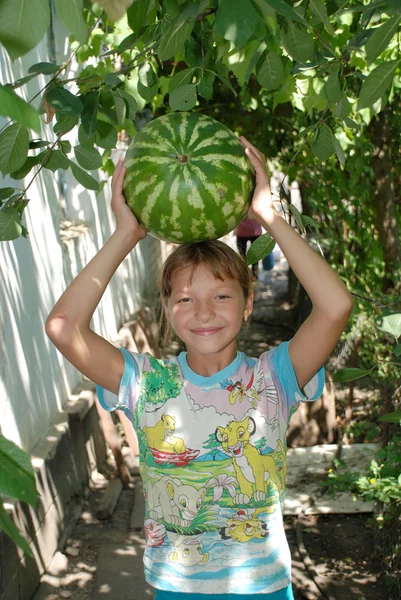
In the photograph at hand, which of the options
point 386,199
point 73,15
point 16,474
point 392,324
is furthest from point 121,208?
point 386,199

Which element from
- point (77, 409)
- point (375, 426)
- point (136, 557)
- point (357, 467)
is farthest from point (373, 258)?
point (136, 557)

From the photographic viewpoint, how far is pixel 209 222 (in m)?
1.95

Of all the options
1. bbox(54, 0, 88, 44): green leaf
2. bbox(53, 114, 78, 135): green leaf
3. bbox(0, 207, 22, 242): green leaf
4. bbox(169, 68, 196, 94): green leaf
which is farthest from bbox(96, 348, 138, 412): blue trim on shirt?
bbox(54, 0, 88, 44): green leaf

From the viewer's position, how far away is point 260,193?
2.11 meters

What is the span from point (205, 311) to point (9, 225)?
2.20ft

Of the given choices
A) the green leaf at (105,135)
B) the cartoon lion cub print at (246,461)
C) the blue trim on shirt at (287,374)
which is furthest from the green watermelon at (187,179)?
the cartoon lion cub print at (246,461)

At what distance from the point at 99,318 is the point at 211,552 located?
5.10 m

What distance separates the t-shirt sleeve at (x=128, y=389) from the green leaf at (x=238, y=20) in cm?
135

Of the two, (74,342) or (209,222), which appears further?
(74,342)

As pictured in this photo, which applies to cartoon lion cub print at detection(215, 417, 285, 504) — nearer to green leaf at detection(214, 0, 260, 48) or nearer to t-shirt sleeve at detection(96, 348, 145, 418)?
t-shirt sleeve at detection(96, 348, 145, 418)

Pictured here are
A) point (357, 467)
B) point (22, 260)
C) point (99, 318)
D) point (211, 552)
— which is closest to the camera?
point (211, 552)

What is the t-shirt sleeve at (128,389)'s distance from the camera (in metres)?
2.32

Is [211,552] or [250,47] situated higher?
[250,47]

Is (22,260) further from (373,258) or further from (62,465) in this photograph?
(373,258)
